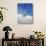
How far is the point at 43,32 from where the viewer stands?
15.4 ft

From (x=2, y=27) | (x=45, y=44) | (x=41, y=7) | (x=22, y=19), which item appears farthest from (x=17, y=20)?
(x=45, y=44)

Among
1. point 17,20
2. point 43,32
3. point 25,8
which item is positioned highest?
point 25,8

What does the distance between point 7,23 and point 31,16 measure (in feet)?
2.42

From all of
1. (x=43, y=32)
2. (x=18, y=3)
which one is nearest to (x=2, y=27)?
(x=18, y=3)

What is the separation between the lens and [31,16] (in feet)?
15.3

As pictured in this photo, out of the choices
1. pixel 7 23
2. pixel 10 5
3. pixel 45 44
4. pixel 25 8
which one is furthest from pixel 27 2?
pixel 45 44

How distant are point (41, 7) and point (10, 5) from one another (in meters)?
0.92

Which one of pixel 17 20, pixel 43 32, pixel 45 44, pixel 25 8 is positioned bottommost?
pixel 45 44

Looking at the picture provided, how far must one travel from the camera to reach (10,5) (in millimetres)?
4680

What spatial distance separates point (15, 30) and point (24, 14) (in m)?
0.54

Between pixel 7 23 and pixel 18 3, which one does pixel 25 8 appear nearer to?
pixel 18 3

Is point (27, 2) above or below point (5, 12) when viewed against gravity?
above

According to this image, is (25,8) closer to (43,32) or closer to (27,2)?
(27,2)

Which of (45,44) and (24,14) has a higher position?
(24,14)
